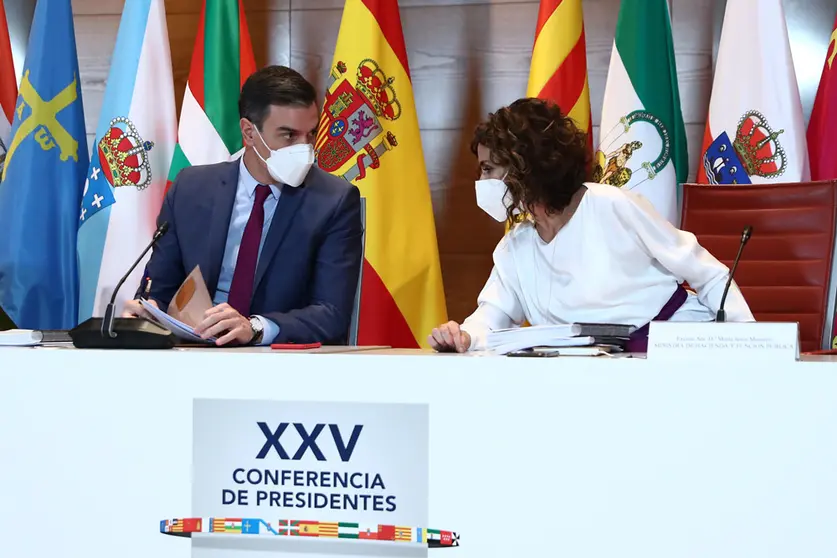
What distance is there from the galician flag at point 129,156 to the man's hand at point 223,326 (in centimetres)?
162

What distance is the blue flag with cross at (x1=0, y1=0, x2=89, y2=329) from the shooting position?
3.57 metres

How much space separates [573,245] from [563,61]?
1.46m

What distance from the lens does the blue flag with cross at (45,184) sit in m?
3.57

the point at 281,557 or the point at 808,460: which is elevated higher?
the point at 808,460

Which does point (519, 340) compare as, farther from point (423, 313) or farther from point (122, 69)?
point (122, 69)

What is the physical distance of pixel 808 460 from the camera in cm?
118

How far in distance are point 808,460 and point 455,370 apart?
0.48 m

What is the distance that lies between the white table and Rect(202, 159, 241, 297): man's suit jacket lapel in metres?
0.92

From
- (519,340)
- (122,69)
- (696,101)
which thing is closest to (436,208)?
(696,101)

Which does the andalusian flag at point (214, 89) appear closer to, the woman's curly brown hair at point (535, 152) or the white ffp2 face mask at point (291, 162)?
the white ffp2 face mask at point (291, 162)

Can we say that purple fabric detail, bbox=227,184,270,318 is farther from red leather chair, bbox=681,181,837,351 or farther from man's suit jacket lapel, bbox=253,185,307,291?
red leather chair, bbox=681,181,837,351

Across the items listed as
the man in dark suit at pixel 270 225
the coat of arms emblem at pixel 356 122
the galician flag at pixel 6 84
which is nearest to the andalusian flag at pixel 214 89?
the coat of arms emblem at pixel 356 122

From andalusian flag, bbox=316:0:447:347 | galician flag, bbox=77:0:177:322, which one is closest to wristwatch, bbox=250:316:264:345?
andalusian flag, bbox=316:0:447:347

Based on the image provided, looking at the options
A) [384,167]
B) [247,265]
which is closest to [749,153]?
[384,167]
